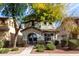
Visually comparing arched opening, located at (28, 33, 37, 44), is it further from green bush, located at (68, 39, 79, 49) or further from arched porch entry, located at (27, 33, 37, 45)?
green bush, located at (68, 39, 79, 49)

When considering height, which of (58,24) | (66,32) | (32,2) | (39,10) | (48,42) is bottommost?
(48,42)

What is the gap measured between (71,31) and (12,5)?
951 millimetres

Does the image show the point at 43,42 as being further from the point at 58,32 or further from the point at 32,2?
the point at 32,2

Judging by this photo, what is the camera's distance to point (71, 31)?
1975 mm

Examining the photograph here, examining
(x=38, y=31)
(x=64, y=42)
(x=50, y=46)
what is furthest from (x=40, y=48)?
A: (x=64, y=42)

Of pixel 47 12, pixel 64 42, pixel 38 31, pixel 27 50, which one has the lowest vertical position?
pixel 27 50

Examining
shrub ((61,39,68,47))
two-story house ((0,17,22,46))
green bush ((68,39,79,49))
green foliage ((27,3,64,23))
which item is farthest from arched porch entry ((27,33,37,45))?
green bush ((68,39,79,49))

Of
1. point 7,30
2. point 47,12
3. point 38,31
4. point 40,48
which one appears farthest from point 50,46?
point 7,30

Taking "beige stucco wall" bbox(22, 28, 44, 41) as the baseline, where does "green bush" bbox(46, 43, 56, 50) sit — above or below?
below

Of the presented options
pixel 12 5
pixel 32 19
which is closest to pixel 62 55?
pixel 32 19

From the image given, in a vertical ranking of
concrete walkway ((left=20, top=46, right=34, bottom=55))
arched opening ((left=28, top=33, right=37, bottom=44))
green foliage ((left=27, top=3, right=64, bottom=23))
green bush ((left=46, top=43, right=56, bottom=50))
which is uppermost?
green foliage ((left=27, top=3, right=64, bottom=23))

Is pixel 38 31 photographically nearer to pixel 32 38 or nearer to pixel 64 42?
pixel 32 38

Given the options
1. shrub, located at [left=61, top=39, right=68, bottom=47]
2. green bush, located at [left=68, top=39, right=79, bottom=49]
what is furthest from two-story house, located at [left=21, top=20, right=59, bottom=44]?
green bush, located at [left=68, top=39, right=79, bottom=49]

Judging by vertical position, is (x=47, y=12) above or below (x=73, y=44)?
above
